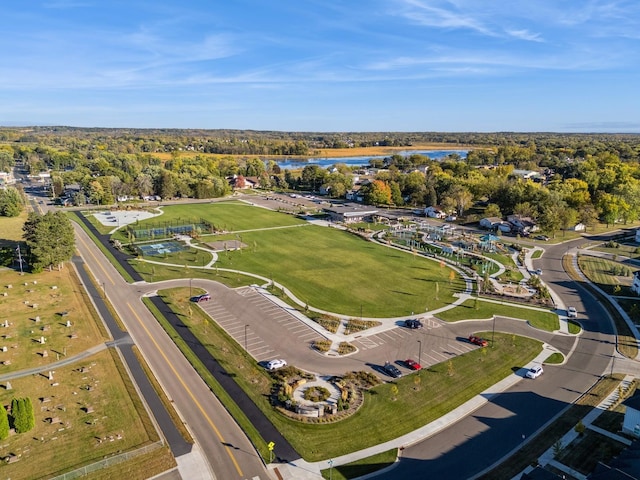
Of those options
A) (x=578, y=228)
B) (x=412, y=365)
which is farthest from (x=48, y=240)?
(x=578, y=228)

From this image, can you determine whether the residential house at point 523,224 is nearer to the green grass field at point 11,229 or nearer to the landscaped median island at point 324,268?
the landscaped median island at point 324,268

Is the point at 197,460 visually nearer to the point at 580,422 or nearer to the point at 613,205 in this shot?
the point at 580,422

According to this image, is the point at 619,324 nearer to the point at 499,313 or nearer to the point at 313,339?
the point at 499,313

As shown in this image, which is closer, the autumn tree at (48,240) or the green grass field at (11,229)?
the autumn tree at (48,240)

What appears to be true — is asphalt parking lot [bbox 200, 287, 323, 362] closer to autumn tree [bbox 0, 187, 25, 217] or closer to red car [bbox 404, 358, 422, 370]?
red car [bbox 404, 358, 422, 370]

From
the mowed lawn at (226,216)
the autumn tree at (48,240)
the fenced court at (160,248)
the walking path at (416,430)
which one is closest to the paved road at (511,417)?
the walking path at (416,430)

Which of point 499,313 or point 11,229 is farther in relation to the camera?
point 11,229
